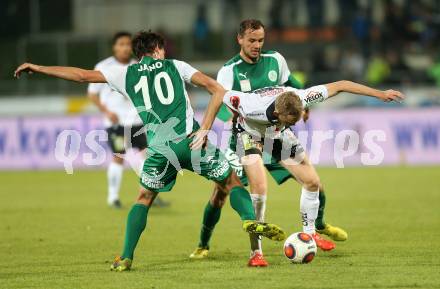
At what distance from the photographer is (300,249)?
7898 mm

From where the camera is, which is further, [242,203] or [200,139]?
[242,203]

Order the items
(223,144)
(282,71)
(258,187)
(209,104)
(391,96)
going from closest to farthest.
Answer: (209,104), (391,96), (258,187), (282,71), (223,144)

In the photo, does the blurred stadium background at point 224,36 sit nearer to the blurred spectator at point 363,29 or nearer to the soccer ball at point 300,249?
the blurred spectator at point 363,29

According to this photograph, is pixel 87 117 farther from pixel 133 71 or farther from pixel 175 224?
pixel 133 71

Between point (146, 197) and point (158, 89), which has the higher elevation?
point (158, 89)

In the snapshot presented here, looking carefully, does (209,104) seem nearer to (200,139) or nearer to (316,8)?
(200,139)

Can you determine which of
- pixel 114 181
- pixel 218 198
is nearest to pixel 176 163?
pixel 218 198

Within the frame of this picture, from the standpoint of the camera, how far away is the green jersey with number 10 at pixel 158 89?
7.93 metres

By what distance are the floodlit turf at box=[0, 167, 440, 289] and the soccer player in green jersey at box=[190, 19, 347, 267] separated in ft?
0.80

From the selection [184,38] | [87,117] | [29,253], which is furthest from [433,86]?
[29,253]

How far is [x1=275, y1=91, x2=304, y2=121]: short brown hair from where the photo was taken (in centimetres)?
768

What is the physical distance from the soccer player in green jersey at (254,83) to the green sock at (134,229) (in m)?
0.86

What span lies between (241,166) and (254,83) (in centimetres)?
83

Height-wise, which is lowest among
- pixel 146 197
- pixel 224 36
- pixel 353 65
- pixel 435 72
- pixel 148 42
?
pixel 146 197
